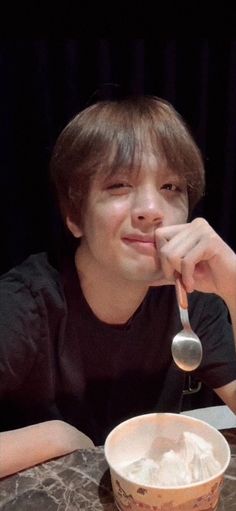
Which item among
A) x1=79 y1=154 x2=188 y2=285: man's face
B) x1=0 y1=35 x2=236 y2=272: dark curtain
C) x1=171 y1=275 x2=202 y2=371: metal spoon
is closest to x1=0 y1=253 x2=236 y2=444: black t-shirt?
x1=79 y1=154 x2=188 y2=285: man's face

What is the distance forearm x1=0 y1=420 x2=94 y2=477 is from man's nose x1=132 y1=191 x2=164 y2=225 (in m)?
0.41

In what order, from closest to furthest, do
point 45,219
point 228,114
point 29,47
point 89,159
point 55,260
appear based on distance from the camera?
1. point 89,159
2. point 55,260
3. point 29,47
4. point 45,219
5. point 228,114

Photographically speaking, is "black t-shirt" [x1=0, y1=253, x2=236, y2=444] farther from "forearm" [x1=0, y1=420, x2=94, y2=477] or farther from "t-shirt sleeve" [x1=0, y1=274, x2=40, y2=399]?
"forearm" [x1=0, y1=420, x2=94, y2=477]

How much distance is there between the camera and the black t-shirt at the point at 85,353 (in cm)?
123

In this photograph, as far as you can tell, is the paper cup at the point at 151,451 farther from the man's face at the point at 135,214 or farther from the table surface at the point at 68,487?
the man's face at the point at 135,214

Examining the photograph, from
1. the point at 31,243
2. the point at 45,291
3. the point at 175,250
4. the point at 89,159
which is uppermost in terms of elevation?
the point at 89,159

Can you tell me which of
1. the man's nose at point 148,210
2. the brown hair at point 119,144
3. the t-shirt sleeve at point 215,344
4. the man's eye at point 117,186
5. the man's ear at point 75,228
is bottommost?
the t-shirt sleeve at point 215,344

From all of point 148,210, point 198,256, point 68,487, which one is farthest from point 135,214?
point 68,487

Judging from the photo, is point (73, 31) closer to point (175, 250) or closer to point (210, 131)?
point (210, 131)

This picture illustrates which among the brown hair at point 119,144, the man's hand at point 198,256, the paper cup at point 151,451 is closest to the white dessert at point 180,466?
the paper cup at point 151,451

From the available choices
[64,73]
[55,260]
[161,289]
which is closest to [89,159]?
[55,260]

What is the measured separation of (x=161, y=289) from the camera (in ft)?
4.57

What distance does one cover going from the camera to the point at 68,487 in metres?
0.91

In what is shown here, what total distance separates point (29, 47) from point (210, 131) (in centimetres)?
71
